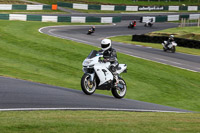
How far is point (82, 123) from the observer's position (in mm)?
7727

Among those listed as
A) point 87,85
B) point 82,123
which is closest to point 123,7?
point 87,85

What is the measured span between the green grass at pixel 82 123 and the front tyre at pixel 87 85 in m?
2.80

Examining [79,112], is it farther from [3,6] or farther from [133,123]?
[3,6]

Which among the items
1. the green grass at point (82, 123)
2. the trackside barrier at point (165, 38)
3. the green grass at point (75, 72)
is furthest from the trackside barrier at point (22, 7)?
the green grass at point (82, 123)

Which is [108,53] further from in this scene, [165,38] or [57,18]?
[57,18]

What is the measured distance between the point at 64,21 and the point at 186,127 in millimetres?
43671

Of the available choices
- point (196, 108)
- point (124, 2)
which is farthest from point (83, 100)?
point (124, 2)

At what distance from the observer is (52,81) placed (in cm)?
1612

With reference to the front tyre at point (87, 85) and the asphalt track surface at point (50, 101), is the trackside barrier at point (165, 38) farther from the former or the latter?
the front tyre at point (87, 85)

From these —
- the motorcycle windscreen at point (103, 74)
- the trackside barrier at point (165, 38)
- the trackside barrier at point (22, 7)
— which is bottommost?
the motorcycle windscreen at point (103, 74)

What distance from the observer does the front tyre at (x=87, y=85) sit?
476 inches

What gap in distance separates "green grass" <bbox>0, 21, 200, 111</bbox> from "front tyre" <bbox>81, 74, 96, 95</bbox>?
2868 mm

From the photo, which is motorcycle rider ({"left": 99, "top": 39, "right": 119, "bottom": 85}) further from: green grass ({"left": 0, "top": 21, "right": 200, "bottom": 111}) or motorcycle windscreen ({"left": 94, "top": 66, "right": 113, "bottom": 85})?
green grass ({"left": 0, "top": 21, "right": 200, "bottom": 111})

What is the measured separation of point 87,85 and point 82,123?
4616mm
